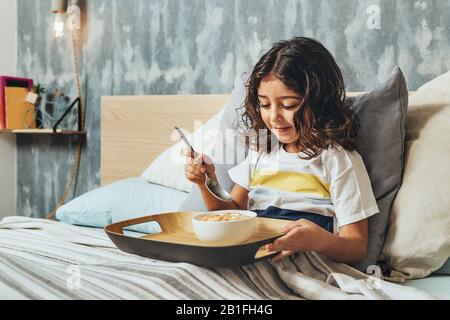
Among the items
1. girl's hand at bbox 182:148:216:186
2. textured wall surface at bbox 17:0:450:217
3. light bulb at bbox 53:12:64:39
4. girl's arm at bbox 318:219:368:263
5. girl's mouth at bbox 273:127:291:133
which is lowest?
girl's arm at bbox 318:219:368:263

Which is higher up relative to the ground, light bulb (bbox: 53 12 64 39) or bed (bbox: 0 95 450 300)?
light bulb (bbox: 53 12 64 39)

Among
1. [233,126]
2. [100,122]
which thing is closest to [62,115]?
[100,122]

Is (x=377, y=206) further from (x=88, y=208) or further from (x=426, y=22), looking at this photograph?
(x=88, y=208)

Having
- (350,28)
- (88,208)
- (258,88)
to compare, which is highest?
(350,28)

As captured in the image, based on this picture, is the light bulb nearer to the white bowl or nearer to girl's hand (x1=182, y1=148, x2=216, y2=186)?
girl's hand (x1=182, y1=148, x2=216, y2=186)

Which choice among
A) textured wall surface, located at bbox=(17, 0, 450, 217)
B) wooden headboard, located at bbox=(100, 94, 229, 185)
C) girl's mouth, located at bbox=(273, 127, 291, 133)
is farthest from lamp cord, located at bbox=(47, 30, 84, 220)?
girl's mouth, located at bbox=(273, 127, 291, 133)

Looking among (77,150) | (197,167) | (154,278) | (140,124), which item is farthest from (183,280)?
(77,150)

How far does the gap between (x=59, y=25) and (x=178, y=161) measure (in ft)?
2.99

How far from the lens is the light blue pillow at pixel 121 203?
146 centimetres

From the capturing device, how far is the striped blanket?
795mm

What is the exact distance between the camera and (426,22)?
4.70 ft

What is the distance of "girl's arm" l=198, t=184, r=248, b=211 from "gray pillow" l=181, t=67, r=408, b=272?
260mm

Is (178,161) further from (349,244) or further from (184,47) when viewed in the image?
(349,244)
